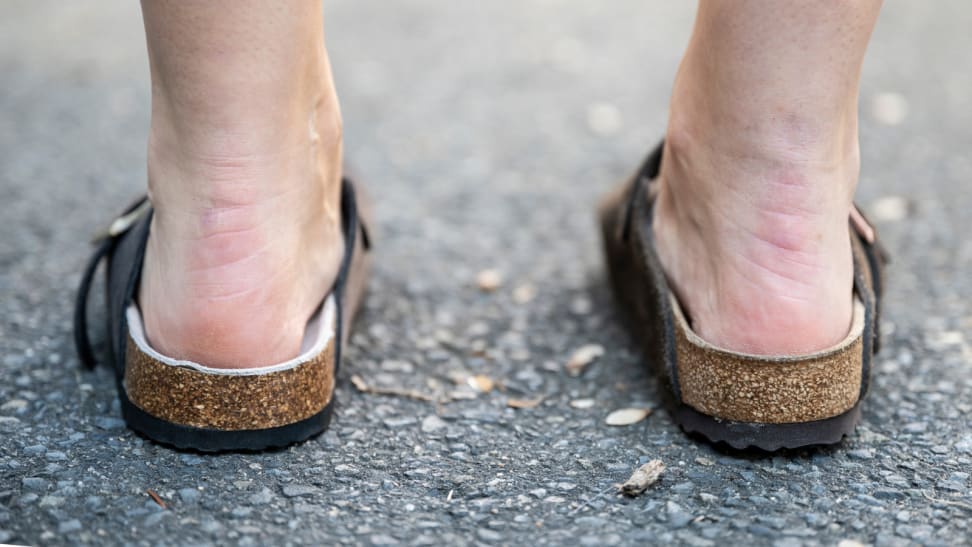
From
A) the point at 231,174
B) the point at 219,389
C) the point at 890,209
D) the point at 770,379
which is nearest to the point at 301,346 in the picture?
the point at 219,389

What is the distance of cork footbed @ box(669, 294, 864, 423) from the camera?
0.99 meters

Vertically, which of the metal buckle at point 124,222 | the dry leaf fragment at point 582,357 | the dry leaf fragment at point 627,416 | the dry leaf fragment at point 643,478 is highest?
the metal buckle at point 124,222

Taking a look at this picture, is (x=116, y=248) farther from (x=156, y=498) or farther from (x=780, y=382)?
(x=780, y=382)

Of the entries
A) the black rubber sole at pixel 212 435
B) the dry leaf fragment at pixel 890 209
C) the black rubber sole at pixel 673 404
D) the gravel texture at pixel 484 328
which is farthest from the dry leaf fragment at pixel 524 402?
the dry leaf fragment at pixel 890 209

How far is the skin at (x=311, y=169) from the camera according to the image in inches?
36.1

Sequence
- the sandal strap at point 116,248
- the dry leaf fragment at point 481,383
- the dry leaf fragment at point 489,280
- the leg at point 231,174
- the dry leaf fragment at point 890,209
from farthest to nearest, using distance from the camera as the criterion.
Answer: the dry leaf fragment at point 890,209
the dry leaf fragment at point 489,280
the dry leaf fragment at point 481,383
the sandal strap at point 116,248
the leg at point 231,174

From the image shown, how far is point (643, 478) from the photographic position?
986 millimetres

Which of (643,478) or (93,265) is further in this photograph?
(93,265)

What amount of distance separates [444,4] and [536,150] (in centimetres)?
Answer: 109

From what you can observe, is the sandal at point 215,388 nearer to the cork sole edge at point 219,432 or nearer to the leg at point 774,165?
the cork sole edge at point 219,432

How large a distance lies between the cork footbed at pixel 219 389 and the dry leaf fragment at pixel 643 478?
349mm

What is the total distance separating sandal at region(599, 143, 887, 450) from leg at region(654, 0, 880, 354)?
2 cm

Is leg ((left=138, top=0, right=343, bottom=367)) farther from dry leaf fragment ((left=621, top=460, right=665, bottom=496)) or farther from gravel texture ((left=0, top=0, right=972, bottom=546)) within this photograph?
dry leaf fragment ((left=621, top=460, right=665, bottom=496))

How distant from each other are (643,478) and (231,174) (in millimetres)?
519
